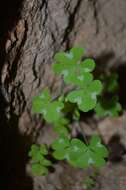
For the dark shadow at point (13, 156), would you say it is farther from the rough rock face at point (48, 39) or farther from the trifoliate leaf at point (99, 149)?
the trifoliate leaf at point (99, 149)

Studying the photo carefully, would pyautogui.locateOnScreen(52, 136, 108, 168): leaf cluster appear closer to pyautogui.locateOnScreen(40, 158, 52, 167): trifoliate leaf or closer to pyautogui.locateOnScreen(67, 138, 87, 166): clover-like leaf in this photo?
pyautogui.locateOnScreen(67, 138, 87, 166): clover-like leaf

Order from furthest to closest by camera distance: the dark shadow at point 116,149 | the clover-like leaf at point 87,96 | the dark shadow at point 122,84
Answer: the dark shadow at point 122,84, the dark shadow at point 116,149, the clover-like leaf at point 87,96

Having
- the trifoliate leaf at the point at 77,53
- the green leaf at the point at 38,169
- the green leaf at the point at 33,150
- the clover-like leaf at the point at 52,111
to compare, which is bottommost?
the green leaf at the point at 38,169

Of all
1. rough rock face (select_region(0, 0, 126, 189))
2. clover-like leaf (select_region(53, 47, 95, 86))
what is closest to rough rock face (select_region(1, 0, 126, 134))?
rough rock face (select_region(0, 0, 126, 189))

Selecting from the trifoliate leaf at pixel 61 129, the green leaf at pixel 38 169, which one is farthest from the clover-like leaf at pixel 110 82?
the green leaf at pixel 38 169

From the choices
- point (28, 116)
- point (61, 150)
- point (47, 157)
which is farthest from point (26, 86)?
point (47, 157)

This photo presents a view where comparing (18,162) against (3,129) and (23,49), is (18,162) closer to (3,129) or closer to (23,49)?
(3,129)
